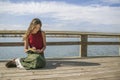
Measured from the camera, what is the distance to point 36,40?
241 inches

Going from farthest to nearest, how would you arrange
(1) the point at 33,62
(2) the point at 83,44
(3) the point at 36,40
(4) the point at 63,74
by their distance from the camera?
(2) the point at 83,44 < (3) the point at 36,40 < (1) the point at 33,62 < (4) the point at 63,74

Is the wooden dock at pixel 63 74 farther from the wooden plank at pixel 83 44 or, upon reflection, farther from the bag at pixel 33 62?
the wooden plank at pixel 83 44

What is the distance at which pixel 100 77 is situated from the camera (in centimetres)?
469

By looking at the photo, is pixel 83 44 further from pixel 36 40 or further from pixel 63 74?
pixel 63 74

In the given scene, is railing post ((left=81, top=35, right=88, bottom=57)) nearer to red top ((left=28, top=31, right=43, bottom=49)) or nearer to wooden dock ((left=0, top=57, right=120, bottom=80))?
red top ((left=28, top=31, right=43, bottom=49))

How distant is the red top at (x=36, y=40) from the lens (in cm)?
610

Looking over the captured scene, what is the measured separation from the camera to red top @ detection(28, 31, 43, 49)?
6.10 m

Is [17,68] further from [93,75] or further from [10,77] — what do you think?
[93,75]

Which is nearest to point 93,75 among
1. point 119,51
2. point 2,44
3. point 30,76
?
point 30,76

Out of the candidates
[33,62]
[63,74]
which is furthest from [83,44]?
[63,74]

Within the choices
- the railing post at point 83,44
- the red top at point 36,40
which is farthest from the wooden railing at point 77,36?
the red top at point 36,40

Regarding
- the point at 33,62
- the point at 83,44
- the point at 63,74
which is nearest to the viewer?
the point at 63,74

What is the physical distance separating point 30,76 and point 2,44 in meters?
2.51

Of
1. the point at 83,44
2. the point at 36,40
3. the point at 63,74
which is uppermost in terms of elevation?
the point at 36,40
